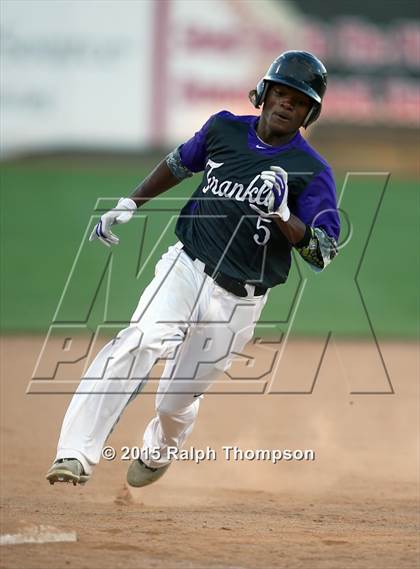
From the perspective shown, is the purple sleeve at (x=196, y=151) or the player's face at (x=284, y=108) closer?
the player's face at (x=284, y=108)

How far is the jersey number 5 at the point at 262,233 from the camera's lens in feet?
19.8

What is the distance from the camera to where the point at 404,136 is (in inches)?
864

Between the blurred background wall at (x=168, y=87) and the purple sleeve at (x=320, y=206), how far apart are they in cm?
1198

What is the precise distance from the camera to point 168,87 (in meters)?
20.7

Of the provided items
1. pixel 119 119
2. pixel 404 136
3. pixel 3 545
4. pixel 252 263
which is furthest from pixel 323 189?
pixel 404 136

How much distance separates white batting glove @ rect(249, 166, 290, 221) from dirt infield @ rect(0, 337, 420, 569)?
1924 millimetres

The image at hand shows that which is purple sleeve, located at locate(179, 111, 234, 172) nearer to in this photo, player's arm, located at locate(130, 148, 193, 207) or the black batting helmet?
player's arm, located at locate(130, 148, 193, 207)

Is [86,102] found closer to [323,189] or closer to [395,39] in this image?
[395,39]

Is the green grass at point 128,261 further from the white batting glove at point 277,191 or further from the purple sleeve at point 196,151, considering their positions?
the white batting glove at point 277,191

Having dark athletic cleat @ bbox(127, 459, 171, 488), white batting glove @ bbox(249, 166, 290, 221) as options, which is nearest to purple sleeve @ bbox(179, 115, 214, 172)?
white batting glove @ bbox(249, 166, 290, 221)

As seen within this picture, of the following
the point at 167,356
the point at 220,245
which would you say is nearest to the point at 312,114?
the point at 220,245

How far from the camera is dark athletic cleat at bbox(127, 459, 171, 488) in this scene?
700cm

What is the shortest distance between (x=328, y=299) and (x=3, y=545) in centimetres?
892
